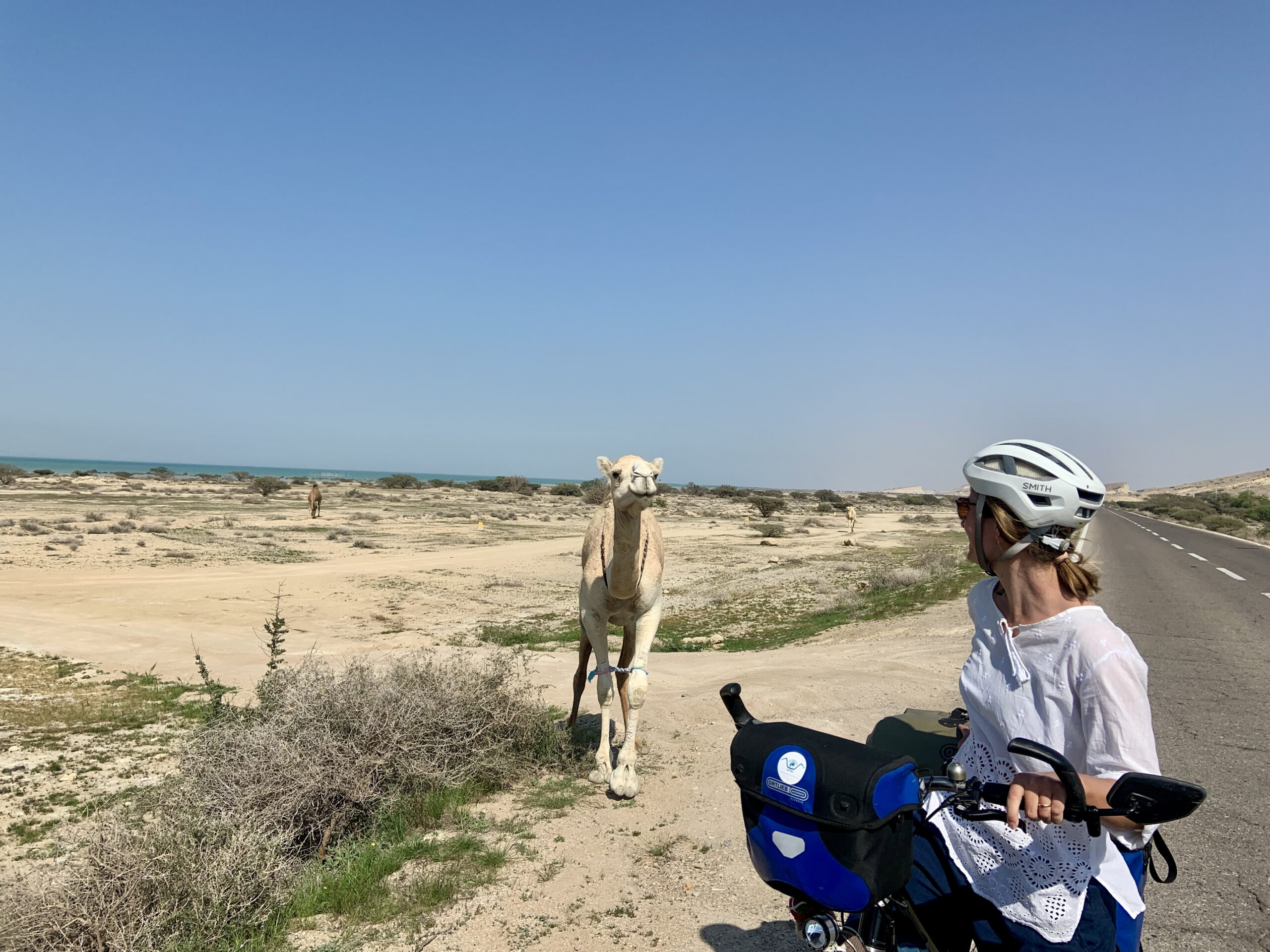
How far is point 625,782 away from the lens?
5.87 meters

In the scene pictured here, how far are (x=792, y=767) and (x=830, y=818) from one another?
0.47 feet

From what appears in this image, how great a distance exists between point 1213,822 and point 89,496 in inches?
2115

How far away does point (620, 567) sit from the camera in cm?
611

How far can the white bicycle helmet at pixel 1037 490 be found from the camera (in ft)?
7.07

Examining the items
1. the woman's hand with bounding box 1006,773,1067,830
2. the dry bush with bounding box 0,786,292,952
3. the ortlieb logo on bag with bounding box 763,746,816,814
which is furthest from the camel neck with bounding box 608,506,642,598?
the woman's hand with bounding box 1006,773,1067,830

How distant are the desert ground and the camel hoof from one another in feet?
0.30

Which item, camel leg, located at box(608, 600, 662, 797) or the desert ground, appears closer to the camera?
the desert ground

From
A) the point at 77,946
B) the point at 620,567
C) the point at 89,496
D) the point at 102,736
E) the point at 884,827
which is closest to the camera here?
the point at 884,827

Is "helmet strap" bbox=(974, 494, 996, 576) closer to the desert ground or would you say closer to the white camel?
the desert ground

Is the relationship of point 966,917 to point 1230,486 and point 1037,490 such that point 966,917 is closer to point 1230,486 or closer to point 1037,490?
point 1037,490

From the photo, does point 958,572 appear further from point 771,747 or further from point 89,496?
point 89,496

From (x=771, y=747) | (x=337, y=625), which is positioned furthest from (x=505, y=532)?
(x=771, y=747)

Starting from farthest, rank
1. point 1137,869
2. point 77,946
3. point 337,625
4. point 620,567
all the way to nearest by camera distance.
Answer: point 337,625 → point 620,567 → point 77,946 → point 1137,869

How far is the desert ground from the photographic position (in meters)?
4.44
